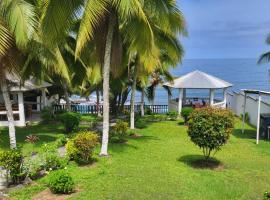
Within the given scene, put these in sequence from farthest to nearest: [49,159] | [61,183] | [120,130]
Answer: [120,130]
[49,159]
[61,183]

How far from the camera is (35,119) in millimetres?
24750

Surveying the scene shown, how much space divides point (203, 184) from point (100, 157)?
416 centimetres

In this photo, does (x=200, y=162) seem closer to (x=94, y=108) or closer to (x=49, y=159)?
(x=49, y=159)

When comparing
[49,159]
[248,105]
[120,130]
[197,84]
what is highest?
[197,84]

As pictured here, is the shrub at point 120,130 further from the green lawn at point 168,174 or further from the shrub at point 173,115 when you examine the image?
the shrub at point 173,115

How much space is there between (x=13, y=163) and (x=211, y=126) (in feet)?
19.1

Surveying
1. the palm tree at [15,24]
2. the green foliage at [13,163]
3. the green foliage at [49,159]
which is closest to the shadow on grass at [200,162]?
the green foliage at [49,159]

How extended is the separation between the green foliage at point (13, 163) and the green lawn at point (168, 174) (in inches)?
22.7

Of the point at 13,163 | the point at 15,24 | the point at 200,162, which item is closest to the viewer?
the point at 13,163

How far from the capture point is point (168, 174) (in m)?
10.9

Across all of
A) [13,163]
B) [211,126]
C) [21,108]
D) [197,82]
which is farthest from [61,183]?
[197,82]

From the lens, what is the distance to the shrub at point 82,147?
11.4 meters

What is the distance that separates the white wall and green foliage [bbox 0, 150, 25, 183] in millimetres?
15291

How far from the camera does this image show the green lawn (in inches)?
362
